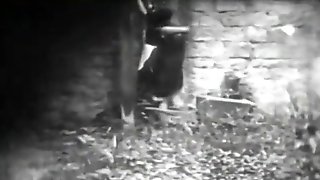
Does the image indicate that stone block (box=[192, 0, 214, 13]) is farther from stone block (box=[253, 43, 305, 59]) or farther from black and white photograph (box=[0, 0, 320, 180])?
stone block (box=[253, 43, 305, 59])

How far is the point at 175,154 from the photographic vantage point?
133 centimetres

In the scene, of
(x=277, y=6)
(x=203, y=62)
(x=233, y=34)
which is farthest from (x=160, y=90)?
(x=277, y=6)

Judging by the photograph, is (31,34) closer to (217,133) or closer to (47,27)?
(47,27)

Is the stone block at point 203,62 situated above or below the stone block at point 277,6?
below

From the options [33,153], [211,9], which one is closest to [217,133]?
[211,9]

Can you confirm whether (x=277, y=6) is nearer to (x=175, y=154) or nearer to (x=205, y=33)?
(x=205, y=33)

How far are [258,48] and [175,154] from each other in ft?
1.10

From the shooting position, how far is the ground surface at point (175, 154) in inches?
51.4

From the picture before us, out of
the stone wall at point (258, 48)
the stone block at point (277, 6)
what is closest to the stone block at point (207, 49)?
the stone wall at point (258, 48)

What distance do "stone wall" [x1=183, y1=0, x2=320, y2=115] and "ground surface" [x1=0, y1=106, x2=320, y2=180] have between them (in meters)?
0.08

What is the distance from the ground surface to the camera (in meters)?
1.31

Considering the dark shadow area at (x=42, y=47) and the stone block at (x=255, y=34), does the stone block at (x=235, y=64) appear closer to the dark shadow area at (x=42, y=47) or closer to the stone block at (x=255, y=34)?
the stone block at (x=255, y=34)

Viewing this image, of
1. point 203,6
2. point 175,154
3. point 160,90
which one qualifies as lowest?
point 175,154

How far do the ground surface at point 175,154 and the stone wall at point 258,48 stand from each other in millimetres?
78
